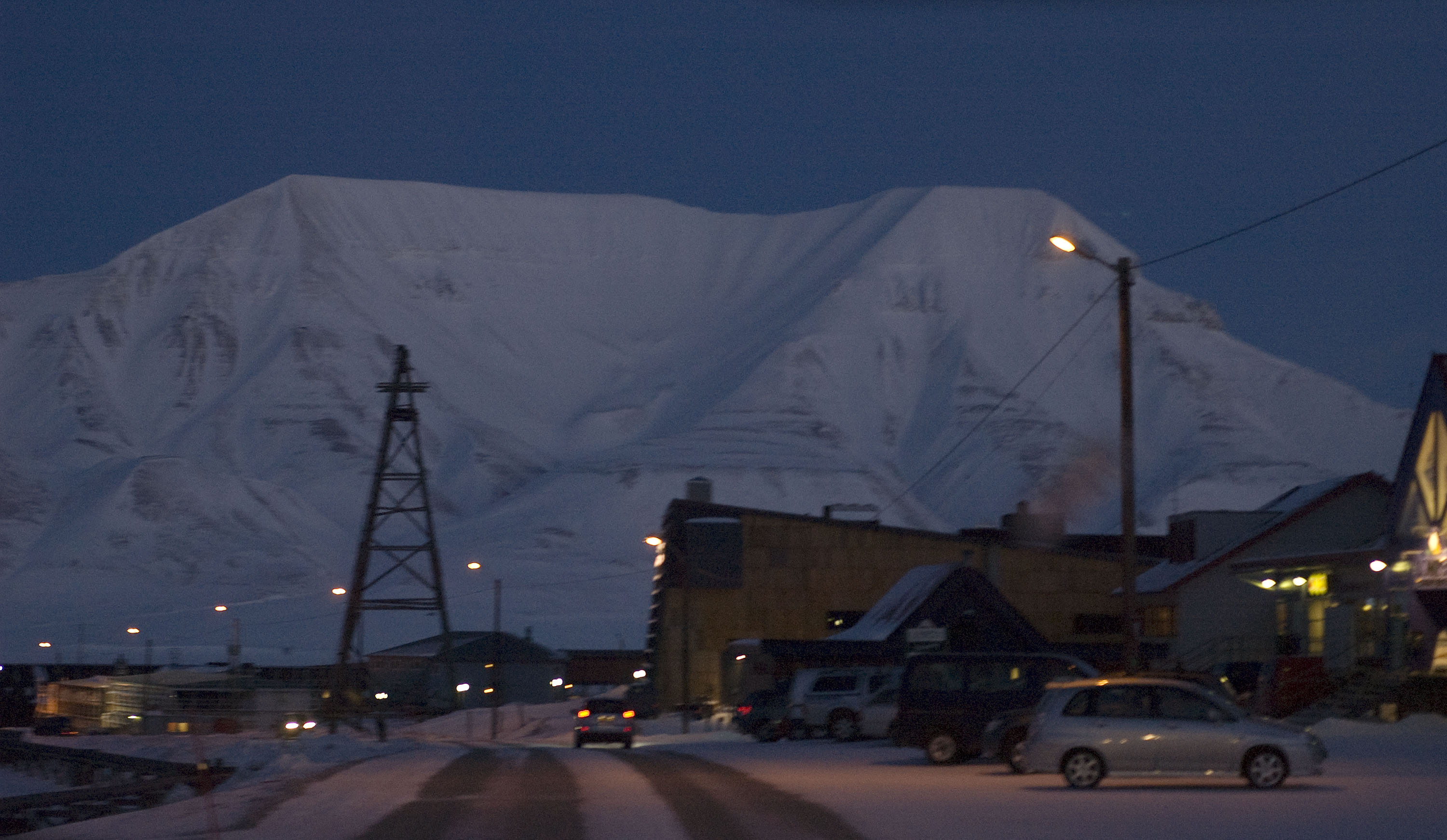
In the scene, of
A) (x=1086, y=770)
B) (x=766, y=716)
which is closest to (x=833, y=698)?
(x=766, y=716)

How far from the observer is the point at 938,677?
80.1ft

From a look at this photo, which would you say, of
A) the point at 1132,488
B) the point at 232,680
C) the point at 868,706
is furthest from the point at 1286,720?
the point at 232,680

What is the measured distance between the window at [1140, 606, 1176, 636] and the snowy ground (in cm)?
2519

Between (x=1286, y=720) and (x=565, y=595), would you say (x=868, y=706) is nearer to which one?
(x=1286, y=720)

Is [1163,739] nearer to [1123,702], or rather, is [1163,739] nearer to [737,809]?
[1123,702]

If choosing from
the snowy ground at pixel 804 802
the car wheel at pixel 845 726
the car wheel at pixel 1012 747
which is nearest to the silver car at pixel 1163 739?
the snowy ground at pixel 804 802

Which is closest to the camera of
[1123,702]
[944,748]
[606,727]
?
[1123,702]

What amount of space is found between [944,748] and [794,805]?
7.52 metres

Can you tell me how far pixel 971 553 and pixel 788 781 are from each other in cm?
3690

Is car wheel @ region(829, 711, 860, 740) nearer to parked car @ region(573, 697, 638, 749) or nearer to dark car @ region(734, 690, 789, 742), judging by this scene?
dark car @ region(734, 690, 789, 742)

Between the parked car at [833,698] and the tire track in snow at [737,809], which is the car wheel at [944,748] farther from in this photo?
the parked car at [833,698]

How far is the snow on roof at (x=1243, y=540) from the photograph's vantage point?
169ft

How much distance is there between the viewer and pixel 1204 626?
51.6 m

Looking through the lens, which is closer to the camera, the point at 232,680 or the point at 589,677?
the point at 232,680
